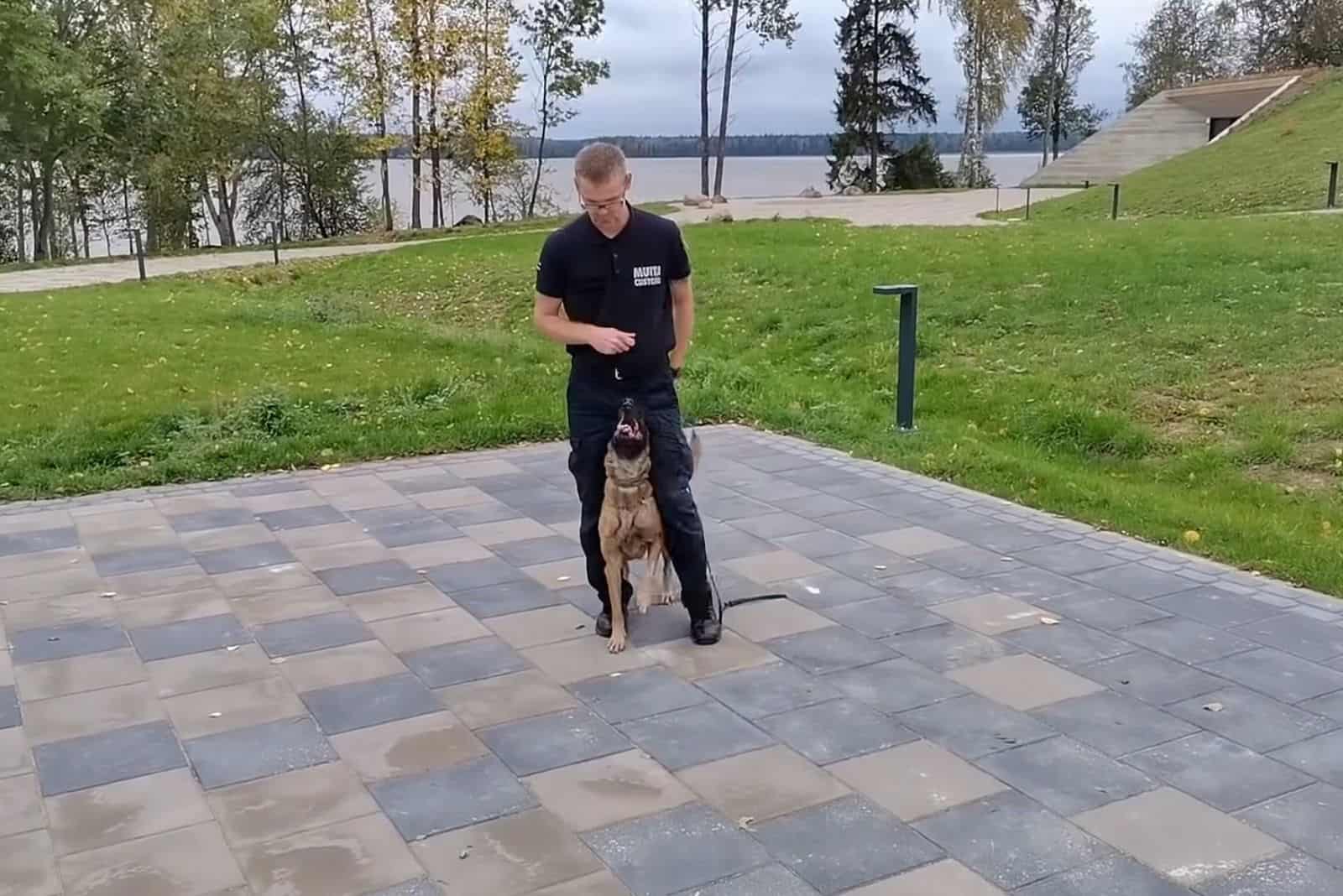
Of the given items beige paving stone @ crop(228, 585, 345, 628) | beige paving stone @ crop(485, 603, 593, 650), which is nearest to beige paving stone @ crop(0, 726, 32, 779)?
beige paving stone @ crop(228, 585, 345, 628)

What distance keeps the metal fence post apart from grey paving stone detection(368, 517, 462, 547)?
3.34 m

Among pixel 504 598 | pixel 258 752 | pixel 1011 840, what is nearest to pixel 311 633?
pixel 504 598

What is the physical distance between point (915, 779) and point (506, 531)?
304 cm

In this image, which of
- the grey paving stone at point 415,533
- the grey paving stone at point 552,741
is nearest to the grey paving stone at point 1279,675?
the grey paving stone at point 552,741

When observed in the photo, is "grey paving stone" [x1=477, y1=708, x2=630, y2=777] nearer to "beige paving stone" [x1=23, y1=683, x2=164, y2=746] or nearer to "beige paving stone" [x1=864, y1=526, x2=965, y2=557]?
"beige paving stone" [x1=23, y1=683, x2=164, y2=746]

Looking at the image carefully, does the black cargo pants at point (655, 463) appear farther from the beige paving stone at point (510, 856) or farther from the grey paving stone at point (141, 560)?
the grey paving stone at point (141, 560)

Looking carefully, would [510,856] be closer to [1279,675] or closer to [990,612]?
[990,612]

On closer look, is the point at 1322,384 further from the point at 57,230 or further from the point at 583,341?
the point at 57,230

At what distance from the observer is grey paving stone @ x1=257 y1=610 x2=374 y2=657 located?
4.64 meters

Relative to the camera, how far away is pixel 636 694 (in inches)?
165

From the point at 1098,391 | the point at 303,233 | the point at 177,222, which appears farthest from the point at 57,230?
the point at 1098,391

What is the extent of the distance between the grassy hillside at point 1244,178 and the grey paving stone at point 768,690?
18.8 m

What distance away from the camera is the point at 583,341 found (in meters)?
4.30

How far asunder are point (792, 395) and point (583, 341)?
17.2 ft
